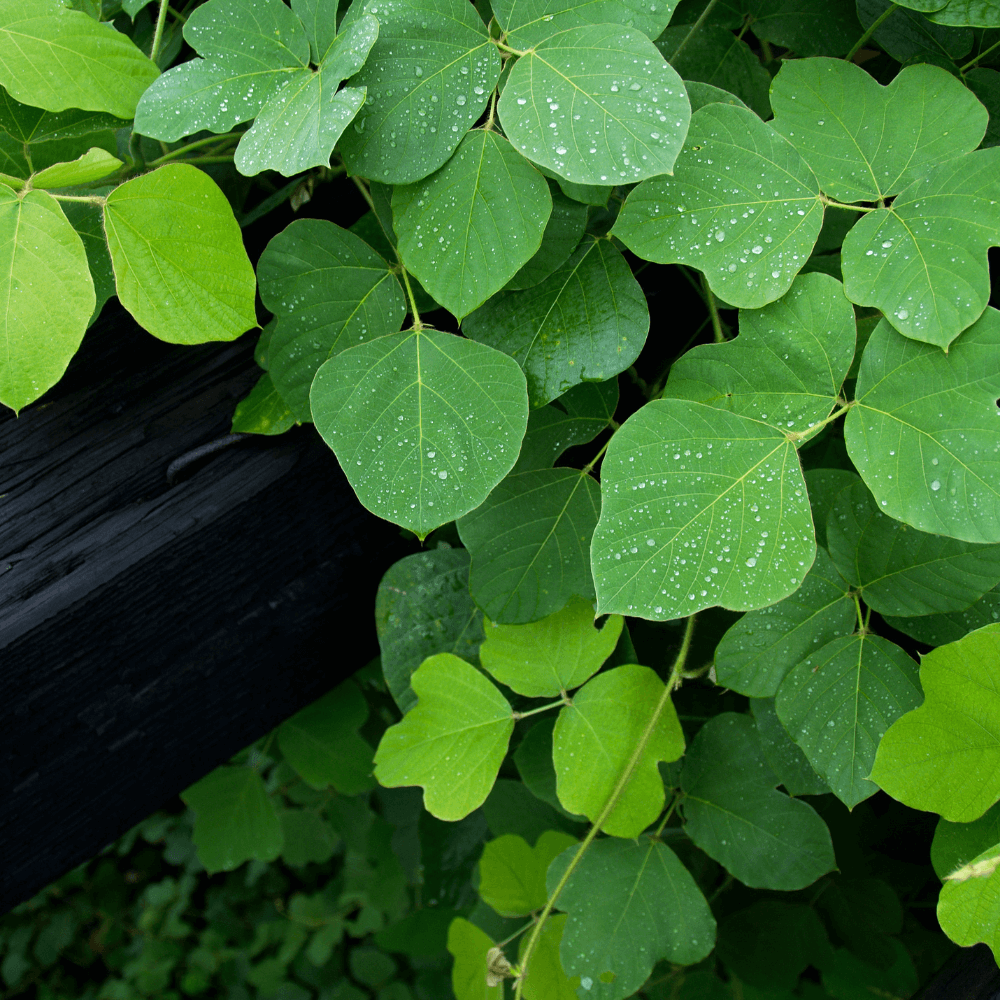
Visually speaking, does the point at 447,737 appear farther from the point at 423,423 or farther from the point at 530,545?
the point at 423,423

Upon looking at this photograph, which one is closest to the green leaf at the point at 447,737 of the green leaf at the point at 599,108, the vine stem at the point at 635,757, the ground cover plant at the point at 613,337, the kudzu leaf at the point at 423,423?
the ground cover plant at the point at 613,337

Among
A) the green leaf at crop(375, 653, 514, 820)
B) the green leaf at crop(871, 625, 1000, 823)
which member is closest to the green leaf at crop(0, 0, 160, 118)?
the green leaf at crop(375, 653, 514, 820)

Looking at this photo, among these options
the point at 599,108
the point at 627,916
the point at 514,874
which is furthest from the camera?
the point at 514,874

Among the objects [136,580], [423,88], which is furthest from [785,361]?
[136,580]

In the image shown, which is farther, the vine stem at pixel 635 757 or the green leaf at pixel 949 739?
the vine stem at pixel 635 757

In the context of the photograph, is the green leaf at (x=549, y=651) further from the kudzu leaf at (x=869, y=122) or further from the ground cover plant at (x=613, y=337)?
the kudzu leaf at (x=869, y=122)
